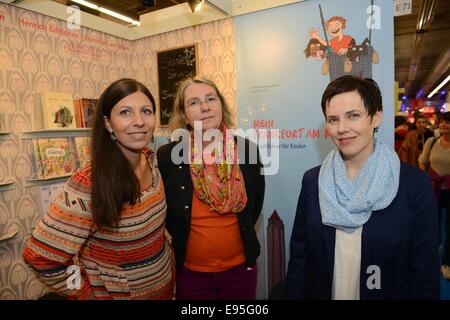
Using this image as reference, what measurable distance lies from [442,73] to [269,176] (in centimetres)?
877

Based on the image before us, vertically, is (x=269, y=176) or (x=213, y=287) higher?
(x=269, y=176)

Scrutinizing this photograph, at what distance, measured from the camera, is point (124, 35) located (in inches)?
136

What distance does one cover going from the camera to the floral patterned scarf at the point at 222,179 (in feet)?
5.64

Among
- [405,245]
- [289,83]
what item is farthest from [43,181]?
[405,245]

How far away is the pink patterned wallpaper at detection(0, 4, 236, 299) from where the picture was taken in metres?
2.62

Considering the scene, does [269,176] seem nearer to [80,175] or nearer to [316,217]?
[316,217]

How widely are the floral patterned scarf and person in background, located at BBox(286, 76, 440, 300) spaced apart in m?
0.47

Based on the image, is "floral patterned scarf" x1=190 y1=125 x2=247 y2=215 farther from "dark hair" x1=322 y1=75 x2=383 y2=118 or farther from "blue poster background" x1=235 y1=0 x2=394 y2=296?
"blue poster background" x1=235 y1=0 x2=394 y2=296

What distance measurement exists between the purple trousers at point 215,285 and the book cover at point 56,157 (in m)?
1.79

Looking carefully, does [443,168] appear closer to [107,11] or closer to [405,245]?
[405,245]

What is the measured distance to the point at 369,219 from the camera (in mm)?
1358

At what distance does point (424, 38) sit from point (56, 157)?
6900 mm

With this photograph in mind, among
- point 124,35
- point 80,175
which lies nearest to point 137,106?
point 80,175

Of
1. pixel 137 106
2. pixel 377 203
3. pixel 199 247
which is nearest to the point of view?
pixel 377 203
